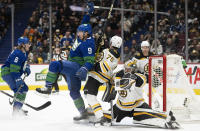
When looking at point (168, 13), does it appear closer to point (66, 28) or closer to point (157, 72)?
point (66, 28)

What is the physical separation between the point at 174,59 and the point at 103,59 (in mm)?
931

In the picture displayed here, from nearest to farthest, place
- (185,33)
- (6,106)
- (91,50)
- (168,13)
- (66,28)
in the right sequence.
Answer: (91,50), (6,106), (185,33), (168,13), (66,28)

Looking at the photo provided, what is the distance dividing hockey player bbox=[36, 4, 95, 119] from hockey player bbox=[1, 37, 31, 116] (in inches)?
34.2

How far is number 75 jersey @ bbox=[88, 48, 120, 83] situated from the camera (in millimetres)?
4477

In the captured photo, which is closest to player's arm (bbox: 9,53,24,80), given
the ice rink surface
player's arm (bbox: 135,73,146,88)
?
the ice rink surface

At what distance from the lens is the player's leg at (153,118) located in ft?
13.5

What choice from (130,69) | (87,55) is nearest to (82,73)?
(87,55)

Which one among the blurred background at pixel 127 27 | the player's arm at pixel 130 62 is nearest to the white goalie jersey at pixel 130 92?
the player's arm at pixel 130 62

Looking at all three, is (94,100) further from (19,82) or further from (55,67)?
(19,82)

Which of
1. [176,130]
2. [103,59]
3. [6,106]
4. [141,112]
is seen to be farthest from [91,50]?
[6,106]

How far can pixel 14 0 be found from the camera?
13609 millimetres

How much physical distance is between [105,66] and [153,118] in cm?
86

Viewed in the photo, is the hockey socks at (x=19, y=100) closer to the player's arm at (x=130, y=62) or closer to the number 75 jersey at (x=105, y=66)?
the number 75 jersey at (x=105, y=66)

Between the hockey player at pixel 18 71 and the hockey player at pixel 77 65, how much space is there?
0.87m
